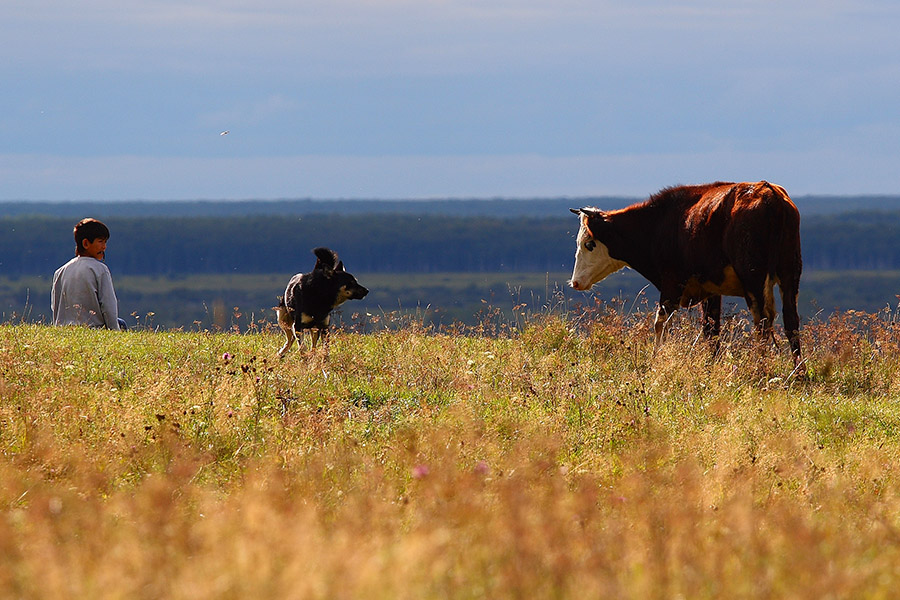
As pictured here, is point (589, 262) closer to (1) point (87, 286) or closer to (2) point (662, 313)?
(2) point (662, 313)

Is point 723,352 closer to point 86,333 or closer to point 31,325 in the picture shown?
point 86,333

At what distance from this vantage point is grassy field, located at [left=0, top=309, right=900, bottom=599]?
448 centimetres

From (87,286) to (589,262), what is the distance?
20.6 feet

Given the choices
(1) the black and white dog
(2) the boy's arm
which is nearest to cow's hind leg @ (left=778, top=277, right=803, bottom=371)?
(1) the black and white dog

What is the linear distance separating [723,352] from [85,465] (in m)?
7.26

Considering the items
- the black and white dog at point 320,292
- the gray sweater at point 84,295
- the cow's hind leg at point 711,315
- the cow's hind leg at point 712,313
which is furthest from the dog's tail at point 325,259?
the cow's hind leg at point 712,313

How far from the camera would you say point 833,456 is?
8.41m

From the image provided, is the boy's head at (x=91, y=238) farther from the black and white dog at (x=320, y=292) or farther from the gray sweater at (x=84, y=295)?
the black and white dog at (x=320, y=292)

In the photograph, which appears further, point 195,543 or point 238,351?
point 238,351

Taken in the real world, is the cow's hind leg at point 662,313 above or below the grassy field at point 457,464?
above

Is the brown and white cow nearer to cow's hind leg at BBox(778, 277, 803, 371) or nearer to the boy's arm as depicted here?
cow's hind leg at BBox(778, 277, 803, 371)

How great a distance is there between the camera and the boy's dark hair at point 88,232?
13961 millimetres

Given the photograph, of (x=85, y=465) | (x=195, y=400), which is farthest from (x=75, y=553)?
(x=195, y=400)

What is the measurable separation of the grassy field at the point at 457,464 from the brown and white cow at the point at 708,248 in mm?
418
